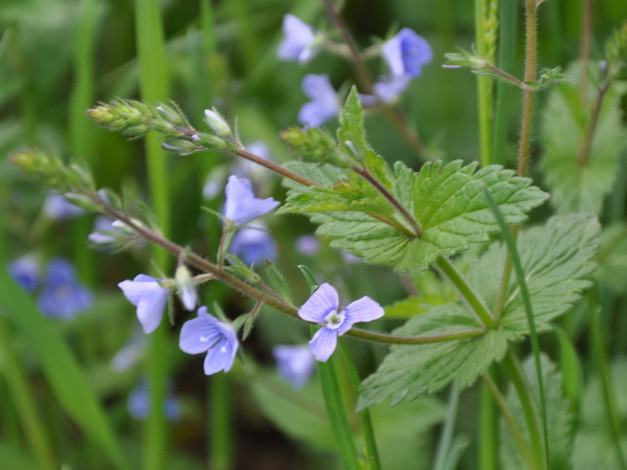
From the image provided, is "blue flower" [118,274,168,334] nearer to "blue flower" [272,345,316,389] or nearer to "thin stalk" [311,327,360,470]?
"thin stalk" [311,327,360,470]

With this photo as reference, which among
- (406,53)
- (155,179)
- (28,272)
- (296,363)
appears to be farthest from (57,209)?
(406,53)

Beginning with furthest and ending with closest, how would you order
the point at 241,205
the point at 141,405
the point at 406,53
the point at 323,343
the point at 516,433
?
the point at 141,405 → the point at 406,53 → the point at 516,433 → the point at 241,205 → the point at 323,343

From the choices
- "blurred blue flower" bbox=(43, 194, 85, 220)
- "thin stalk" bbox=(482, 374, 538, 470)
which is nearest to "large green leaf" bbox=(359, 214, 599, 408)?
"thin stalk" bbox=(482, 374, 538, 470)

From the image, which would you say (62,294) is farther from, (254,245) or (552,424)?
(552,424)

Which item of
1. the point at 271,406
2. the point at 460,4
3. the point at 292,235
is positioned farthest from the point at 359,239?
the point at 460,4

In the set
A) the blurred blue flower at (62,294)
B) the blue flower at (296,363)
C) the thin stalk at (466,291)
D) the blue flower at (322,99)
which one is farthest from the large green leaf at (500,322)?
the blurred blue flower at (62,294)

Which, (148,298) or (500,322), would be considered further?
(500,322)
